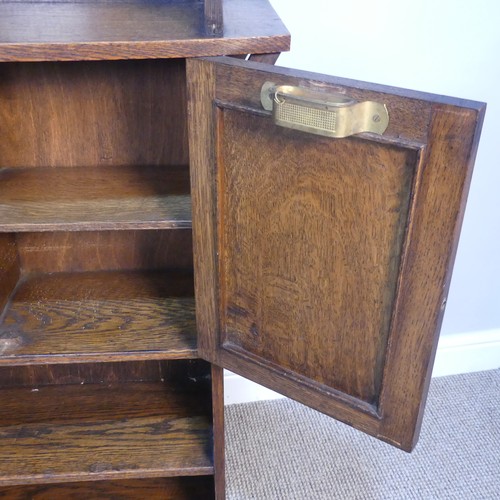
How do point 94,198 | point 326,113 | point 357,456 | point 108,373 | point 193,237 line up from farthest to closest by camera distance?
1. point 357,456
2. point 108,373
3. point 94,198
4. point 193,237
5. point 326,113

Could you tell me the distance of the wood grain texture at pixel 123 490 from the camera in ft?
4.21

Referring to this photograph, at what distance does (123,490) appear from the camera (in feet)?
4.28

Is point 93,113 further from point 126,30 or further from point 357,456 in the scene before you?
point 357,456

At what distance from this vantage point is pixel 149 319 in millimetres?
1045

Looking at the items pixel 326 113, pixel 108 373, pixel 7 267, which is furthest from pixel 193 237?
pixel 108 373

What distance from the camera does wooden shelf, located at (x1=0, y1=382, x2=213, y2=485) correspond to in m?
1.09

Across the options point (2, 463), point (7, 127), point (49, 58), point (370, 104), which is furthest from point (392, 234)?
point (2, 463)

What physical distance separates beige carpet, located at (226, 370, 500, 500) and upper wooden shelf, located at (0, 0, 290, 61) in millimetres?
1006

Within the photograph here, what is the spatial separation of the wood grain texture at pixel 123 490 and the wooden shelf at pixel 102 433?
205 millimetres

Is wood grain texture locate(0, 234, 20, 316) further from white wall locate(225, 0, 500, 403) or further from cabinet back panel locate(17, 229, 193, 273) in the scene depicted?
white wall locate(225, 0, 500, 403)

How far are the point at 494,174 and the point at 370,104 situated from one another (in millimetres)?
928

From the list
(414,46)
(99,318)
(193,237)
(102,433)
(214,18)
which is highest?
(214,18)

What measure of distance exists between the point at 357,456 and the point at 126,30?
111 cm

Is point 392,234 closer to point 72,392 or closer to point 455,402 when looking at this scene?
point 72,392
